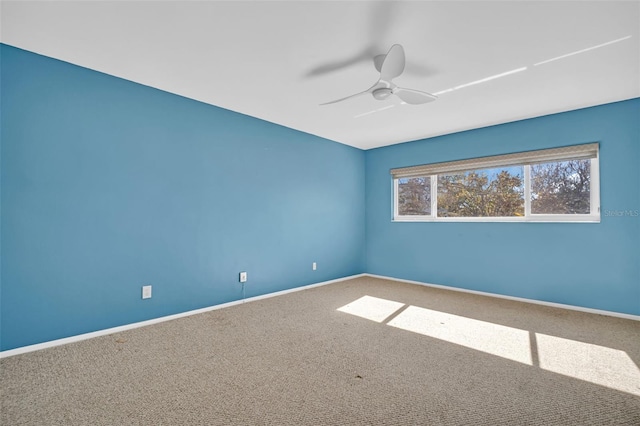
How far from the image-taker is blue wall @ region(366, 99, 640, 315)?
304cm

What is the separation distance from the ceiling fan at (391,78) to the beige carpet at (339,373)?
2077 mm

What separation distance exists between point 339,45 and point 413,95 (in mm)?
796

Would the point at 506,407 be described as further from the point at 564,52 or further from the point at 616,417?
the point at 564,52

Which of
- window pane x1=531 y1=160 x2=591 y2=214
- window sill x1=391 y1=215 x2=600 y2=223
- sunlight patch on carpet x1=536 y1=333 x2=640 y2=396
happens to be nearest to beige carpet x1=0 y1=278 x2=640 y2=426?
sunlight patch on carpet x1=536 y1=333 x2=640 y2=396

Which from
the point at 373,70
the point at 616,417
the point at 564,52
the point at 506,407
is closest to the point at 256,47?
the point at 373,70

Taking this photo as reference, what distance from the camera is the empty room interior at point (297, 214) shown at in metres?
1.76

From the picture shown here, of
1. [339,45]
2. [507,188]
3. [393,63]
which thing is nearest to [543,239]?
[507,188]

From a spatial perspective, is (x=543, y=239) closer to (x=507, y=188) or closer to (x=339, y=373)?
(x=507, y=188)

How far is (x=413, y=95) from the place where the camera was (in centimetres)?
252

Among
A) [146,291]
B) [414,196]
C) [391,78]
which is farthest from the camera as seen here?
[414,196]

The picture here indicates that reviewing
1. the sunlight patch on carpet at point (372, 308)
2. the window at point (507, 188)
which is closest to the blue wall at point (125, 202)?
the sunlight patch on carpet at point (372, 308)

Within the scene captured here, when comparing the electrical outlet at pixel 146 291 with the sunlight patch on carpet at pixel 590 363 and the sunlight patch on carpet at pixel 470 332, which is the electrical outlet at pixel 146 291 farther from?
the sunlight patch on carpet at pixel 590 363

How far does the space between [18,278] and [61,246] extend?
1.07 feet

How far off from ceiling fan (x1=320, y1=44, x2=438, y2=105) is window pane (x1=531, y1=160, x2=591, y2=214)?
2.20 metres
